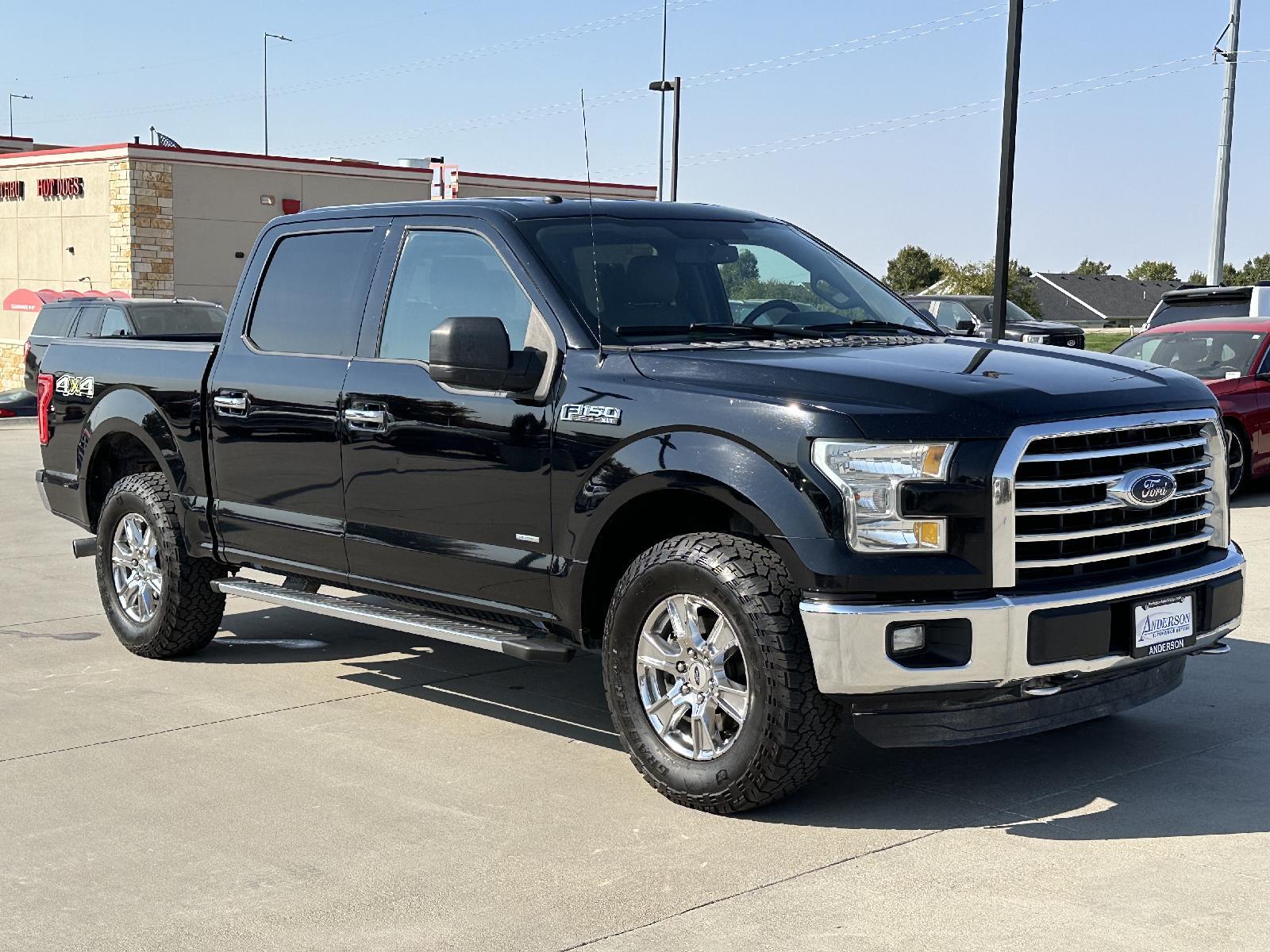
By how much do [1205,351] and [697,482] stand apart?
11.3m

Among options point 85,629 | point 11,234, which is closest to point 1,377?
point 11,234

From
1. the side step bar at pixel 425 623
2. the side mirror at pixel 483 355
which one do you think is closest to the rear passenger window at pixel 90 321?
the side step bar at pixel 425 623

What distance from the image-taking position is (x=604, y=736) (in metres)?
6.30

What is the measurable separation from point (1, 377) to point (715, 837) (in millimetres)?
38669

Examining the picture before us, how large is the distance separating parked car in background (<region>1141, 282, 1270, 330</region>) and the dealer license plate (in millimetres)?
14077

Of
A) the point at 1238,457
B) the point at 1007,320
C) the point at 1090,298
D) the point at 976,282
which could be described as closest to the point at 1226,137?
the point at 1007,320

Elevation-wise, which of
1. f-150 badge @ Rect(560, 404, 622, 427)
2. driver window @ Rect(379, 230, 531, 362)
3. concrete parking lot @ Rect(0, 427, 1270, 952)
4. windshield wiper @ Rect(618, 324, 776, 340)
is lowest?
concrete parking lot @ Rect(0, 427, 1270, 952)

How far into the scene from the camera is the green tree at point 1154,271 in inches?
6358

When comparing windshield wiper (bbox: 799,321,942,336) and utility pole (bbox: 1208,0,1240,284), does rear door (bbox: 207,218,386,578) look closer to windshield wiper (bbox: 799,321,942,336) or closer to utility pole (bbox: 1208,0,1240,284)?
windshield wiper (bbox: 799,321,942,336)

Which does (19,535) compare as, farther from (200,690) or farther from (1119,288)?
(1119,288)

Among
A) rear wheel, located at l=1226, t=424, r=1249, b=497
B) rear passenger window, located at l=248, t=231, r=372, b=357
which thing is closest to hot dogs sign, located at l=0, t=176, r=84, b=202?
rear wheel, located at l=1226, t=424, r=1249, b=497

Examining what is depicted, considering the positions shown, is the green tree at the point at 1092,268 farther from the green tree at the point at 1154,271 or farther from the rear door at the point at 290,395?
the rear door at the point at 290,395

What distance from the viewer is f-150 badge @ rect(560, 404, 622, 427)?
552cm

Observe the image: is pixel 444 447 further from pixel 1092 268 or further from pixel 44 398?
pixel 1092 268
